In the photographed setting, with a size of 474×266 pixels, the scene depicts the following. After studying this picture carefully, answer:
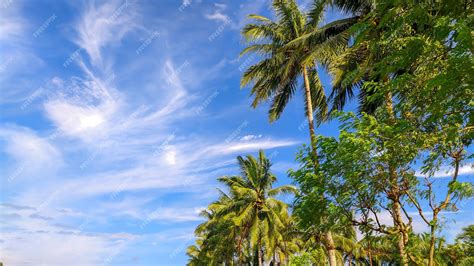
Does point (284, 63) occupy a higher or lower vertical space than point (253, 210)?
higher

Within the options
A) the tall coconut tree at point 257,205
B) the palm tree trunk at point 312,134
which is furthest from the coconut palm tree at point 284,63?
the tall coconut tree at point 257,205

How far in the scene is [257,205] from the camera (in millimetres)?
30922

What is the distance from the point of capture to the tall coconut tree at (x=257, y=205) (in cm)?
2989

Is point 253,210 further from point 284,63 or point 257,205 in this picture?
point 284,63

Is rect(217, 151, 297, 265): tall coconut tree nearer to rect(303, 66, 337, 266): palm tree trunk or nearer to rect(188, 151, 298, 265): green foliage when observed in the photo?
rect(188, 151, 298, 265): green foliage

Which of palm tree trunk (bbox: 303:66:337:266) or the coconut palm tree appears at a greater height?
the coconut palm tree

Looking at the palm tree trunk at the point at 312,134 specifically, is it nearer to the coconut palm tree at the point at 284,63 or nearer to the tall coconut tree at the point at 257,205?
the coconut palm tree at the point at 284,63

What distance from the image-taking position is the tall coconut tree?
2989cm

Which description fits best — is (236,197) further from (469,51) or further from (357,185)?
(469,51)

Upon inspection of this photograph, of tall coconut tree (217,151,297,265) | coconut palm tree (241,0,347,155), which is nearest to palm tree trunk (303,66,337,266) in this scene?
coconut palm tree (241,0,347,155)

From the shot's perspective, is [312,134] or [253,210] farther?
[253,210]

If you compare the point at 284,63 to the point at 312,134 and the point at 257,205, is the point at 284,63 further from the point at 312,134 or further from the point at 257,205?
the point at 257,205

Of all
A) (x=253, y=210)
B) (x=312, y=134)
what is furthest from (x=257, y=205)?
(x=312, y=134)

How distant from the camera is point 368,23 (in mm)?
4410
